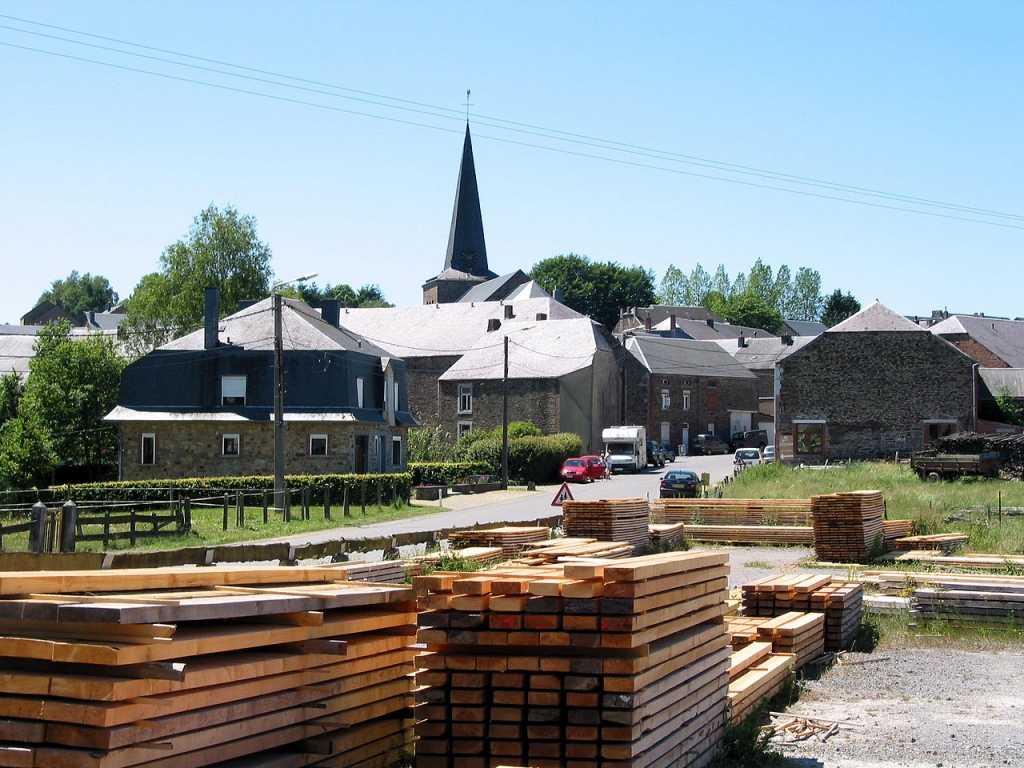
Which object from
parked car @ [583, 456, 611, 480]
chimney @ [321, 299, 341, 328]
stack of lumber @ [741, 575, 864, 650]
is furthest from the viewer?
parked car @ [583, 456, 611, 480]

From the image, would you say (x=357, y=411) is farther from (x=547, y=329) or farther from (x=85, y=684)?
(x=85, y=684)

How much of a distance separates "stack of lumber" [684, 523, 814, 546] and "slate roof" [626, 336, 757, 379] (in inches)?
1568

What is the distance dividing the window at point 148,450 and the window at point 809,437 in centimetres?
3066

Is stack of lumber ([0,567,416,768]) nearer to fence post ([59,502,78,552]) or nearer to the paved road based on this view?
fence post ([59,502,78,552])

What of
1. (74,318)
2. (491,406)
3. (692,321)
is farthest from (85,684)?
(74,318)

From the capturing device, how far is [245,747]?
6.34m

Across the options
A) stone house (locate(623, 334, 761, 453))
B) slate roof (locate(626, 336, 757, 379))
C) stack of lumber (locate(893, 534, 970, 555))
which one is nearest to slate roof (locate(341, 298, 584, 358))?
slate roof (locate(626, 336, 757, 379))

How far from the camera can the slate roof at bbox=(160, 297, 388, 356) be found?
4538 cm

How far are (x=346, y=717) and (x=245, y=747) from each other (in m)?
1.06

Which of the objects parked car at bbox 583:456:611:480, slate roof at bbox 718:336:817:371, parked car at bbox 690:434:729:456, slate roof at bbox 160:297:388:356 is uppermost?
slate roof at bbox 718:336:817:371

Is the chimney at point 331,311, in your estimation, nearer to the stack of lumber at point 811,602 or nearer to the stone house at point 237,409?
the stone house at point 237,409

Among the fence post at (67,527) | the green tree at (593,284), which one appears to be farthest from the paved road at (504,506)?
the green tree at (593,284)

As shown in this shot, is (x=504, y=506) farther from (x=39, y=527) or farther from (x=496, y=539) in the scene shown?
(x=39, y=527)

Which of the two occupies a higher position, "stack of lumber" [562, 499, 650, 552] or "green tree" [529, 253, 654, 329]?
"green tree" [529, 253, 654, 329]
